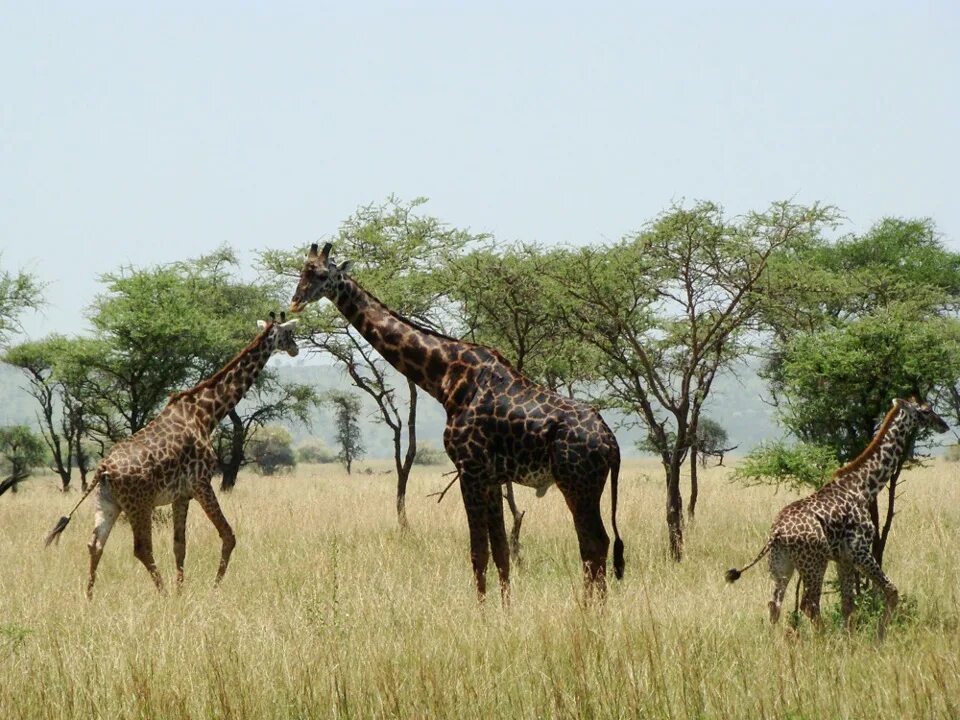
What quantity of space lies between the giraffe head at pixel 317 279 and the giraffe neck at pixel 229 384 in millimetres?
1817

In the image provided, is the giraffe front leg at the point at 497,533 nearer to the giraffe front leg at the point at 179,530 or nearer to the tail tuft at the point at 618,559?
the tail tuft at the point at 618,559

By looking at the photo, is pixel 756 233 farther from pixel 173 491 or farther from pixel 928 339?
pixel 173 491

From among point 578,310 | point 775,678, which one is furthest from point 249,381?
point 775,678

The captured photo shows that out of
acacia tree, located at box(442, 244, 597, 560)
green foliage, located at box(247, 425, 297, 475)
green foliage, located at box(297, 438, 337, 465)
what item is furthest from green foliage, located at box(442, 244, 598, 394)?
green foliage, located at box(297, 438, 337, 465)

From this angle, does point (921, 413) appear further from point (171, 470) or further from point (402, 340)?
point (171, 470)

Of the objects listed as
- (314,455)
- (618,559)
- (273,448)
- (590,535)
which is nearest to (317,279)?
(590,535)

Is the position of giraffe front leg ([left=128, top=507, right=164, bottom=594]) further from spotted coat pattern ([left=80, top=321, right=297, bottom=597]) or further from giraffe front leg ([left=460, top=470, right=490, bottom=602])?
giraffe front leg ([left=460, top=470, right=490, bottom=602])

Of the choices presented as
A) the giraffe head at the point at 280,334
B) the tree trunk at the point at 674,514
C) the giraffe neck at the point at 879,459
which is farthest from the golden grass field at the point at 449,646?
the giraffe head at the point at 280,334

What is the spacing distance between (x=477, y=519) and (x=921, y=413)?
3744 millimetres

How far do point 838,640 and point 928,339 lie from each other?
3258 millimetres

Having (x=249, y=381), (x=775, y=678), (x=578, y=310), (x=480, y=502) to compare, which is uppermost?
(x=578, y=310)

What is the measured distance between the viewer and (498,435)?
9641mm

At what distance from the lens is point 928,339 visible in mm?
9922

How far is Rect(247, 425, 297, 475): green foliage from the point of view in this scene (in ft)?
191
